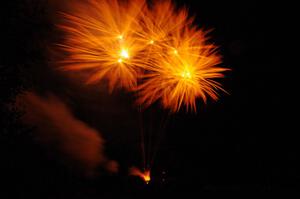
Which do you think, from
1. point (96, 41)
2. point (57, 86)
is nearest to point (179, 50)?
point (96, 41)

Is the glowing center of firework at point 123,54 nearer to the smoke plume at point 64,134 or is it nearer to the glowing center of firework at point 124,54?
the glowing center of firework at point 124,54

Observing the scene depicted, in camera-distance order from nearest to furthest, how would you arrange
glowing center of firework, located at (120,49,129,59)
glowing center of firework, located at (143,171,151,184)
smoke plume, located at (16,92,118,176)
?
smoke plume, located at (16,92,118,176) < glowing center of firework, located at (143,171,151,184) < glowing center of firework, located at (120,49,129,59)

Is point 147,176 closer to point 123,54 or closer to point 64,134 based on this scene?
point 64,134

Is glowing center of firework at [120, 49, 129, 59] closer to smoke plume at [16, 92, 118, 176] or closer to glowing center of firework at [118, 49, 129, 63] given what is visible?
glowing center of firework at [118, 49, 129, 63]

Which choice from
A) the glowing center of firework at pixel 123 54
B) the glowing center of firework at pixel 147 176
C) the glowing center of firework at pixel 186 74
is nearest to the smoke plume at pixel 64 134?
the glowing center of firework at pixel 147 176

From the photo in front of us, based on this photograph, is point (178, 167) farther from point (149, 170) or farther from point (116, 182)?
point (116, 182)

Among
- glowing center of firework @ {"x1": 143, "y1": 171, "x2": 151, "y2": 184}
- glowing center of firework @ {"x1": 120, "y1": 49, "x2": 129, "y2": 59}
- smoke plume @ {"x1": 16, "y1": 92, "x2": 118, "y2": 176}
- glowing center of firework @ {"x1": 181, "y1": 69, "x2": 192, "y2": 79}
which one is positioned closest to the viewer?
smoke plume @ {"x1": 16, "y1": 92, "x2": 118, "y2": 176}

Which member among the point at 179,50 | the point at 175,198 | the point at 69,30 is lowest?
the point at 175,198

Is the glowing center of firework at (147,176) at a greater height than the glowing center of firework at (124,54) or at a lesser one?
lesser

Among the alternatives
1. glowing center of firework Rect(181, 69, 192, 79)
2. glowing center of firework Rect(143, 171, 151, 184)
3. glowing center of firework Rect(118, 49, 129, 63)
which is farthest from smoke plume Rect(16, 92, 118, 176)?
glowing center of firework Rect(181, 69, 192, 79)

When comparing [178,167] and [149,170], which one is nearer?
[149,170]

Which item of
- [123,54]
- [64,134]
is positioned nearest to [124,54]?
[123,54]
